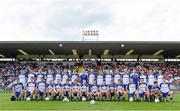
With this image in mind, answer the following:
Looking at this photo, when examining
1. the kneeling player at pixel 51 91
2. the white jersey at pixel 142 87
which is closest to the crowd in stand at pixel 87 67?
the kneeling player at pixel 51 91

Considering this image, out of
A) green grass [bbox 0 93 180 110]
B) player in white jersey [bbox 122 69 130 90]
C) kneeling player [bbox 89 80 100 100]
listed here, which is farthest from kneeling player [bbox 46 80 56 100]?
player in white jersey [bbox 122 69 130 90]

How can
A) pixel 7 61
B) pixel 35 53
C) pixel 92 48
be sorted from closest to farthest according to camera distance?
pixel 92 48 → pixel 35 53 → pixel 7 61

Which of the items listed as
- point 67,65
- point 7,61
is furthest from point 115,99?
point 7,61

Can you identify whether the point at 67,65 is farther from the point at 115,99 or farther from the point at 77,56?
the point at 115,99

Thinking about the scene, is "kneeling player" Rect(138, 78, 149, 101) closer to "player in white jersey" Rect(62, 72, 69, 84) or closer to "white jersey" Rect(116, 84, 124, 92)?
"white jersey" Rect(116, 84, 124, 92)

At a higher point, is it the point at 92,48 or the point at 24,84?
the point at 92,48

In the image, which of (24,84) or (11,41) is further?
(11,41)

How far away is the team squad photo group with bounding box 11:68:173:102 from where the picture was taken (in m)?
20.5

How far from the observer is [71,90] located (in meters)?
20.7

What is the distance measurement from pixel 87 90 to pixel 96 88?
1.44 ft

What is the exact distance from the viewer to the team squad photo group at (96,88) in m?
20.5

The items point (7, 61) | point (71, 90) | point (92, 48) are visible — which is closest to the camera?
point (71, 90)

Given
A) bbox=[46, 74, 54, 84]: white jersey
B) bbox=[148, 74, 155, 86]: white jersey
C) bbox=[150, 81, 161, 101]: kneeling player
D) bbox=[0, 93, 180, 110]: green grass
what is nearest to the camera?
bbox=[0, 93, 180, 110]: green grass

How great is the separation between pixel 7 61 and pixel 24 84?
27.9 m
